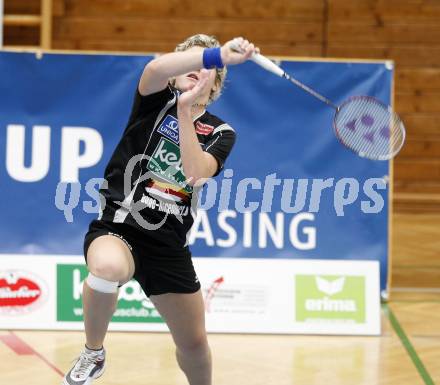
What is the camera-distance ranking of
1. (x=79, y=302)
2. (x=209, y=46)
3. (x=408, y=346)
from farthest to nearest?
(x=79, y=302)
(x=408, y=346)
(x=209, y=46)

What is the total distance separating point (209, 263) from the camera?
5457 millimetres

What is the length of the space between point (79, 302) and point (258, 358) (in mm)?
1123

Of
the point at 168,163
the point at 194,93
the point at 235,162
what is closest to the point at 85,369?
the point at 168,163

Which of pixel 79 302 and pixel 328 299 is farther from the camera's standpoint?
pixel 328 299

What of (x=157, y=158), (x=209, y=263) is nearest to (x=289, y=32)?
(x=209, y=263)

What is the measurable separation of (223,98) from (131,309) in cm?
141

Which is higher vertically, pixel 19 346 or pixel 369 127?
pixel 369 127

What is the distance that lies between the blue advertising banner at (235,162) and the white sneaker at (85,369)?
2.19 metres

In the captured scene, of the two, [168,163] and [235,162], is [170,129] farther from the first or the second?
[235,162]

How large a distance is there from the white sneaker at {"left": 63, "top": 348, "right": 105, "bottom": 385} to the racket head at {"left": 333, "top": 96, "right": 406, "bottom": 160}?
1.36 m

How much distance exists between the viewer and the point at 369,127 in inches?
165

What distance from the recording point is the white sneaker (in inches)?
135

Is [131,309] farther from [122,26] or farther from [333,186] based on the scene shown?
[122,26]

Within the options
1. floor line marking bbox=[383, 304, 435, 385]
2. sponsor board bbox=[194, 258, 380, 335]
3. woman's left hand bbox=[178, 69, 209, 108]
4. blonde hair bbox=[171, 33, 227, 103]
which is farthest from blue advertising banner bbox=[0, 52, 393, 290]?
woman's left hand bbox=[178, 69, 209, 108]
